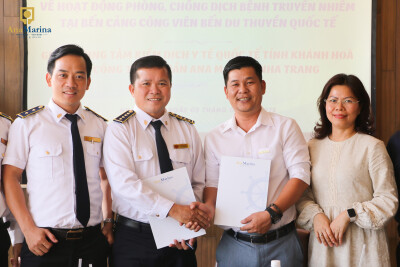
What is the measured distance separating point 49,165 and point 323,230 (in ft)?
4.59

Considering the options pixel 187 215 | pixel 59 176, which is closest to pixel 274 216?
pixel 187 215

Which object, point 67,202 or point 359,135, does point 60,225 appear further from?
point 359,135

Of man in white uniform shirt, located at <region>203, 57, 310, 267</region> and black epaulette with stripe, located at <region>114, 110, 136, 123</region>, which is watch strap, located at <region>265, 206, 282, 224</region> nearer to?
man in white uniform shirt, located at <region>203, 57, 310, 267</region>

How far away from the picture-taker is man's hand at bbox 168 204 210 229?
1.93 metres

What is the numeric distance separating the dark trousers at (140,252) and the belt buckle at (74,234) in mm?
185

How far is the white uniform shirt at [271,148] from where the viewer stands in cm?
214

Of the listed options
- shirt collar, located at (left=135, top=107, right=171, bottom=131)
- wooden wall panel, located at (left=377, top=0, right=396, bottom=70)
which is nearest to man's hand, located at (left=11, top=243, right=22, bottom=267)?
shirt collar, located at (left=135, top=107, right=171, bottom=131)

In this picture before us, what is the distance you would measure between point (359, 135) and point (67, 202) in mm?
1553

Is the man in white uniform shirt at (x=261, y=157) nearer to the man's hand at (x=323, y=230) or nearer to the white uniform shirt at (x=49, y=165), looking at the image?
the man's hand at (x=323, y=230)

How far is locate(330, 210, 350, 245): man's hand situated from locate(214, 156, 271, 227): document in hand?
37 centimetres

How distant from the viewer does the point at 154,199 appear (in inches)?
75.9

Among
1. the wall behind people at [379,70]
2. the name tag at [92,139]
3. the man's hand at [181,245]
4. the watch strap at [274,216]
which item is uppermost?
the wall behind people at [379,70]

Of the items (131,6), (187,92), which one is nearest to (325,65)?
(187,92)

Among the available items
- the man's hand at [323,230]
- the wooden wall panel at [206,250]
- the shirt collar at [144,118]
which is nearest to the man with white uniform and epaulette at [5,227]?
the shirt collar at [144,118]
